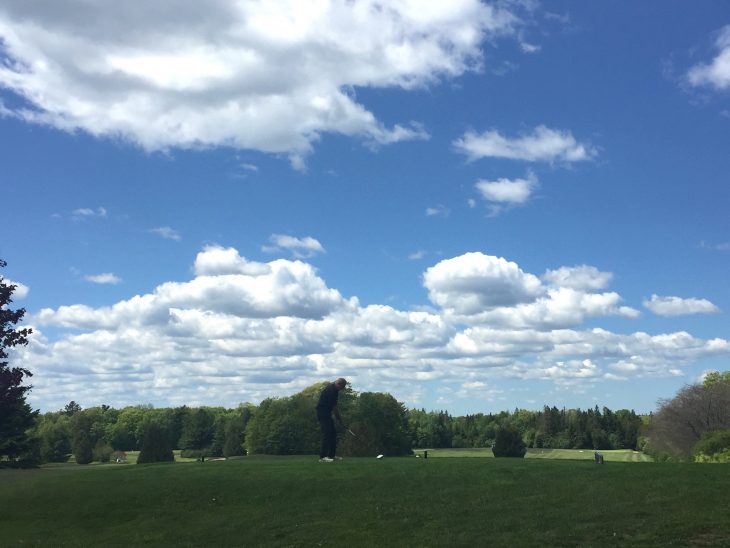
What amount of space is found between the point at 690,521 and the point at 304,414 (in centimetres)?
8796

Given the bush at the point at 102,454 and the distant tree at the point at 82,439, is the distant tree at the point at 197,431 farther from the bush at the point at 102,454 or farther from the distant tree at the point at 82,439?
the bush at the point at 102,454

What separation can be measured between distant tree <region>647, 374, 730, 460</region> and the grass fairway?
61124 mm

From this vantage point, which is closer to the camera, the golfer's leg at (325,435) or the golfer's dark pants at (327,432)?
the golfer's dark pants at (327,432)

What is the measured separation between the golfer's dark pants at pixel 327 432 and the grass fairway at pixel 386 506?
40.9 inches

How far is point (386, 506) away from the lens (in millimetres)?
18812

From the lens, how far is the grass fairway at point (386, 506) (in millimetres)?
15297

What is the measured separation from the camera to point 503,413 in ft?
552

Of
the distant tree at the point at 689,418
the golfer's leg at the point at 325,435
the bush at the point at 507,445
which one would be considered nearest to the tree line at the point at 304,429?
the bush at the point at 507,445

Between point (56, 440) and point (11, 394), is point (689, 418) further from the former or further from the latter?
point (56, 440)

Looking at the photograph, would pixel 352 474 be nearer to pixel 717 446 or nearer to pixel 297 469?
pixel 297 469

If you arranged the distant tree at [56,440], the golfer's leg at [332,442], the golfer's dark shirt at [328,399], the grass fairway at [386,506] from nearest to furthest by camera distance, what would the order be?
the grass fairway at [386,506], the golfer's dark shirt at [328,399], the golfer's leg at [332,442], the distant tree at [56,440]

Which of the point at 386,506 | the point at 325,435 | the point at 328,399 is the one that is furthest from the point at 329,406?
the point at 386,506

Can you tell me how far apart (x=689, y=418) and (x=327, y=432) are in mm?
66097

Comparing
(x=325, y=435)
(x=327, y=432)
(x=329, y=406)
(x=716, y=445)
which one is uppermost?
(x=329, y=406)
